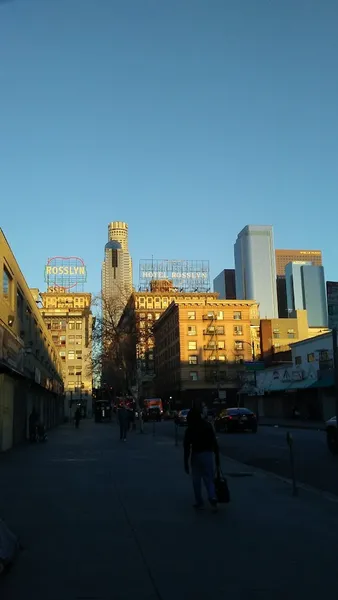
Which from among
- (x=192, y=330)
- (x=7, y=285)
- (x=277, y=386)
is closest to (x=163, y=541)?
(x=7, y=285)

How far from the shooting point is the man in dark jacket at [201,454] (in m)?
9.50

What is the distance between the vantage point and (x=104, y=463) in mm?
17328

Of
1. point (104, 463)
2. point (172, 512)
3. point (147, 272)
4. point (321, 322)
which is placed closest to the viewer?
point (172, 512)

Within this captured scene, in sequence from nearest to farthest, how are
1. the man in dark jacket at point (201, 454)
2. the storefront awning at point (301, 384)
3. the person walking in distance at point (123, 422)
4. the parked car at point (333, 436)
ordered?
the man in dark jacket at point (201, 454) < the parked car at point (333, 436) < the person walking in distance at point (123, 422) < the storefront awning at point (301, 384)

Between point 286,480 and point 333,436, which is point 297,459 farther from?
point 286,480

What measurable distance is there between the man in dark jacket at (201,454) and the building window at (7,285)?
14.2 metres

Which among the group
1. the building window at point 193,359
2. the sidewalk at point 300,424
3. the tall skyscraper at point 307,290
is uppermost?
the tall skyscraper at point 307,290

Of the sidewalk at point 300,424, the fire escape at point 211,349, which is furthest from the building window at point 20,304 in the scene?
the fire escape at point 211,349

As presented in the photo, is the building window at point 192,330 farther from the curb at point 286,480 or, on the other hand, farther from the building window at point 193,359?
the curb at point 286,480

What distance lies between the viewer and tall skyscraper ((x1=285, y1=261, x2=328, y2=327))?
599ft

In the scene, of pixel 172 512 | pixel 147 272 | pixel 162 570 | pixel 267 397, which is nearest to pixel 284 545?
Result: pixel 162 570

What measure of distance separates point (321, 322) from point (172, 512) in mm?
179479

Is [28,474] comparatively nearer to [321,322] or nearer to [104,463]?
[104,463]

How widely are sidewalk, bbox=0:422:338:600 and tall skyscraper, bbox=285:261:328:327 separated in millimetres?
174195
